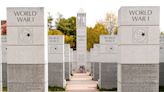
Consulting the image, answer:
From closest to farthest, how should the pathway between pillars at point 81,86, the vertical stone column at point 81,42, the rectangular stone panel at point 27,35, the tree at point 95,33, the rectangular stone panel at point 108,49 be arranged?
the rectangular stone panel at point 27,35 < the rectangular stone panel at point 108,49 < the pathway between pillars at point 81,86 < the vertical stone column at point 81,42 < the tree at point 95,33

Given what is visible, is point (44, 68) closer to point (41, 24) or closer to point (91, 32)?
point (41, 24)

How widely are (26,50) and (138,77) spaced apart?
3711 mm

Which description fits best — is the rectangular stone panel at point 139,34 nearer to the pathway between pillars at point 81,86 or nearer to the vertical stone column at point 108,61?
the vertical stone column at point 108,61

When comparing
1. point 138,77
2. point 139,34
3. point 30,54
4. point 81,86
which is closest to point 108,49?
point 81,86

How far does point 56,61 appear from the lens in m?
22.0

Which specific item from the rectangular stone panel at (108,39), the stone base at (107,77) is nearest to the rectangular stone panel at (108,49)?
the rectangular stone panel at (108,39)

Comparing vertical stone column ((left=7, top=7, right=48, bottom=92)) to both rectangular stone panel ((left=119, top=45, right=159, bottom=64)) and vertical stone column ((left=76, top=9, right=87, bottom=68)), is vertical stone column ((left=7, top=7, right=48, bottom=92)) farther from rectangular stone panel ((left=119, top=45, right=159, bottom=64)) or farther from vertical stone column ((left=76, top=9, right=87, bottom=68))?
vertical stone column ((left=76, top=9, right=87, bottom=68))

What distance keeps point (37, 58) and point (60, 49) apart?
933 cm

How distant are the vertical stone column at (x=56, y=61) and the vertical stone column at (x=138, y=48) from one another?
31.2ft

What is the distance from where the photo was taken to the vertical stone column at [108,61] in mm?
21594

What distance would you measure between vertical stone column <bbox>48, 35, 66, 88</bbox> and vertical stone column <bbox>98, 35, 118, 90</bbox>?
229cm

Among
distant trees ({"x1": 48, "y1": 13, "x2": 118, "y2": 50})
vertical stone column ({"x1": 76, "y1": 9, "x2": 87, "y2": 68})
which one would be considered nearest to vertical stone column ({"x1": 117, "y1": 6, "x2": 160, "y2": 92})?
vertical stone column ({"x1": 76, "y1": 9, "x2": 87, "y2": 68})

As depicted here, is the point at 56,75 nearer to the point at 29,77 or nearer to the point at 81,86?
the point at 81,86

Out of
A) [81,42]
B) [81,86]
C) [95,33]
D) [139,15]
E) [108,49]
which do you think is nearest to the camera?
[139,15]
